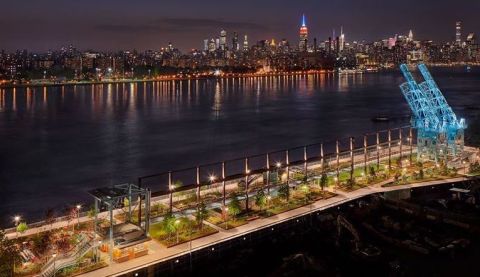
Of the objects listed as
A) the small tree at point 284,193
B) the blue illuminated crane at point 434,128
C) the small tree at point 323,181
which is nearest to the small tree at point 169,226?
the small tree at point 284,193

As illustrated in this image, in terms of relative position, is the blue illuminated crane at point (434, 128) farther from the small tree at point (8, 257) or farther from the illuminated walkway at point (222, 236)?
the small tree at point (8, 257)

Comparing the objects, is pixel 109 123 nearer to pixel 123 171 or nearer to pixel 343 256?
pixel 123 171

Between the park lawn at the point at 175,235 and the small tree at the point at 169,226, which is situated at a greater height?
the small tree at the point at 169,226

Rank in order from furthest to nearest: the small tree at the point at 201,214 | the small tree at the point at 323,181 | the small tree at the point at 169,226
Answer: the small tree at the point at 323,181 → the small tree at the point at 201,214 → the small tree at the point at 169,226

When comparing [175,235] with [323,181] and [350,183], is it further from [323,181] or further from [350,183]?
[350,183]

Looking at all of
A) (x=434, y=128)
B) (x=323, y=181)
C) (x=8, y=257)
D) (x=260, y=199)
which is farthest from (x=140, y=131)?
(x=8, y=257)

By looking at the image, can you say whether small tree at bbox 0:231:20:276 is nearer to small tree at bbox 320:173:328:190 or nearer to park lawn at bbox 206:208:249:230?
park lawn at bbox 206:208:249:230

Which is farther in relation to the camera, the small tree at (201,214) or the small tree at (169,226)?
the small tree at (201,214)
